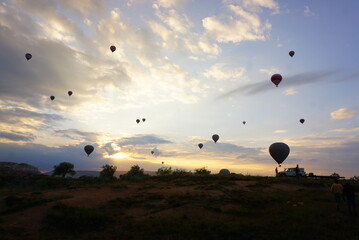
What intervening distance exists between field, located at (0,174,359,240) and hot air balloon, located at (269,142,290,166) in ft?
34.9

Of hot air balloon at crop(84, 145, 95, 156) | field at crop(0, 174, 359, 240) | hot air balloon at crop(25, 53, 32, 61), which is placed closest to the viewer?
field at crop(0, 174, 359, 240)

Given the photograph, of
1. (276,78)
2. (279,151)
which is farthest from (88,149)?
(276,78)

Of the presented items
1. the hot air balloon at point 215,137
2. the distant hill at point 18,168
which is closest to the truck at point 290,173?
the hot air balloon at point 215,137

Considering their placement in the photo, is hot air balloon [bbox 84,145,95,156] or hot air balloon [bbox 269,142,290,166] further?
hot air balloon [bbox 84,145,95,156]

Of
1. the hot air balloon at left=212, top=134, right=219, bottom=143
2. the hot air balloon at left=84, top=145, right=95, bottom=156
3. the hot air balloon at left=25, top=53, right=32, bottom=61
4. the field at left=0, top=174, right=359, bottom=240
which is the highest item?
the hot air balloon at left=25, top=53, right=32, bottom=61

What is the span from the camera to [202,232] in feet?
49.0

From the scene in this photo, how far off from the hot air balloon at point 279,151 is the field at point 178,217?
34.9 ft

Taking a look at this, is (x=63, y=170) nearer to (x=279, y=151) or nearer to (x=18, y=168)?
(x=18, y=168)

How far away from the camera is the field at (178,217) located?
1481 cm

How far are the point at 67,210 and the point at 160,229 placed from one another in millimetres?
9493

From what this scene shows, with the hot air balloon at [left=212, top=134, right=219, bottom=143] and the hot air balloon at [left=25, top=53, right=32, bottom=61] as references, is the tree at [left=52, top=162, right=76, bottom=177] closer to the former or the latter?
the hot air balloon at [left=25, top=53, right=32, bottom=61]

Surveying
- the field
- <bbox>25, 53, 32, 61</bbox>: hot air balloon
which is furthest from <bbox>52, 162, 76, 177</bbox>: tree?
the field

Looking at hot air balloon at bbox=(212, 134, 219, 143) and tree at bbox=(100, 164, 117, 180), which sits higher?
hot air balloon at bbox=(212, 134, 219, 143)

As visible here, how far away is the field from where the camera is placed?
14812mm
